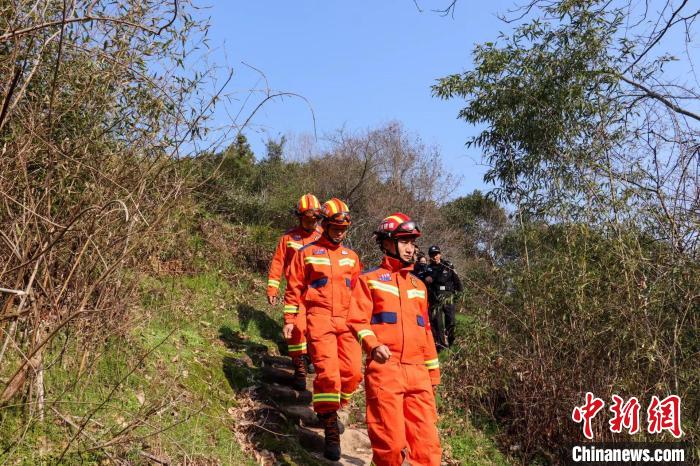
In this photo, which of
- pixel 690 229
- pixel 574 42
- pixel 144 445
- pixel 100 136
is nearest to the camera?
pixel 144 445

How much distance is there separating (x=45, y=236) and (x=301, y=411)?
12.1 feet

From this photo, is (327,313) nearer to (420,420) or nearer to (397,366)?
(397,366)

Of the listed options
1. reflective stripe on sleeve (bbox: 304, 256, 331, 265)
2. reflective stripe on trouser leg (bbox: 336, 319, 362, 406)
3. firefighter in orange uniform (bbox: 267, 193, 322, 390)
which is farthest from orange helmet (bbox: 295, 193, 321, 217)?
reflective stripe on trouser leg (bbox: 336, 319, 362, 406)

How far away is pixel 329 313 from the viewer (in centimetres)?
629

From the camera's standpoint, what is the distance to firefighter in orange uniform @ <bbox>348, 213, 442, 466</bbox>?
4.56 metres

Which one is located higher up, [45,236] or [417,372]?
[45,236]

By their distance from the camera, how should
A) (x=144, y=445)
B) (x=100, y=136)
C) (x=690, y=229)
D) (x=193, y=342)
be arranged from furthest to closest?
(x=193, y=342)
(x=690, y=229)
(x=100, y=136)
(x=144, y=445)

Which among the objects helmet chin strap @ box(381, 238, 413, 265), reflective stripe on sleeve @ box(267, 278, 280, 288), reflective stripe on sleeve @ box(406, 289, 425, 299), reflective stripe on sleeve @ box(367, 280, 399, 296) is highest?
helmet chin strap @ box(381, 238, 413, 265)

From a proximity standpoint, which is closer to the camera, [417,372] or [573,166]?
[417,372]

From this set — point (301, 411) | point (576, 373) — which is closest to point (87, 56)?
point (301, 411)

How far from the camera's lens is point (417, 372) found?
15.9 feet

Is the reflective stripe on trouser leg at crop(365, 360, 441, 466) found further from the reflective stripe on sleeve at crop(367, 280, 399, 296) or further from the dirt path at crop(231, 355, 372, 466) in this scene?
the dirt path at crop(231, 355, 372, 466)

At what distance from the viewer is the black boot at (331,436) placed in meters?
5.68

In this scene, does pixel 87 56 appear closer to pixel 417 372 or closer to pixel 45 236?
pixel 45 236
